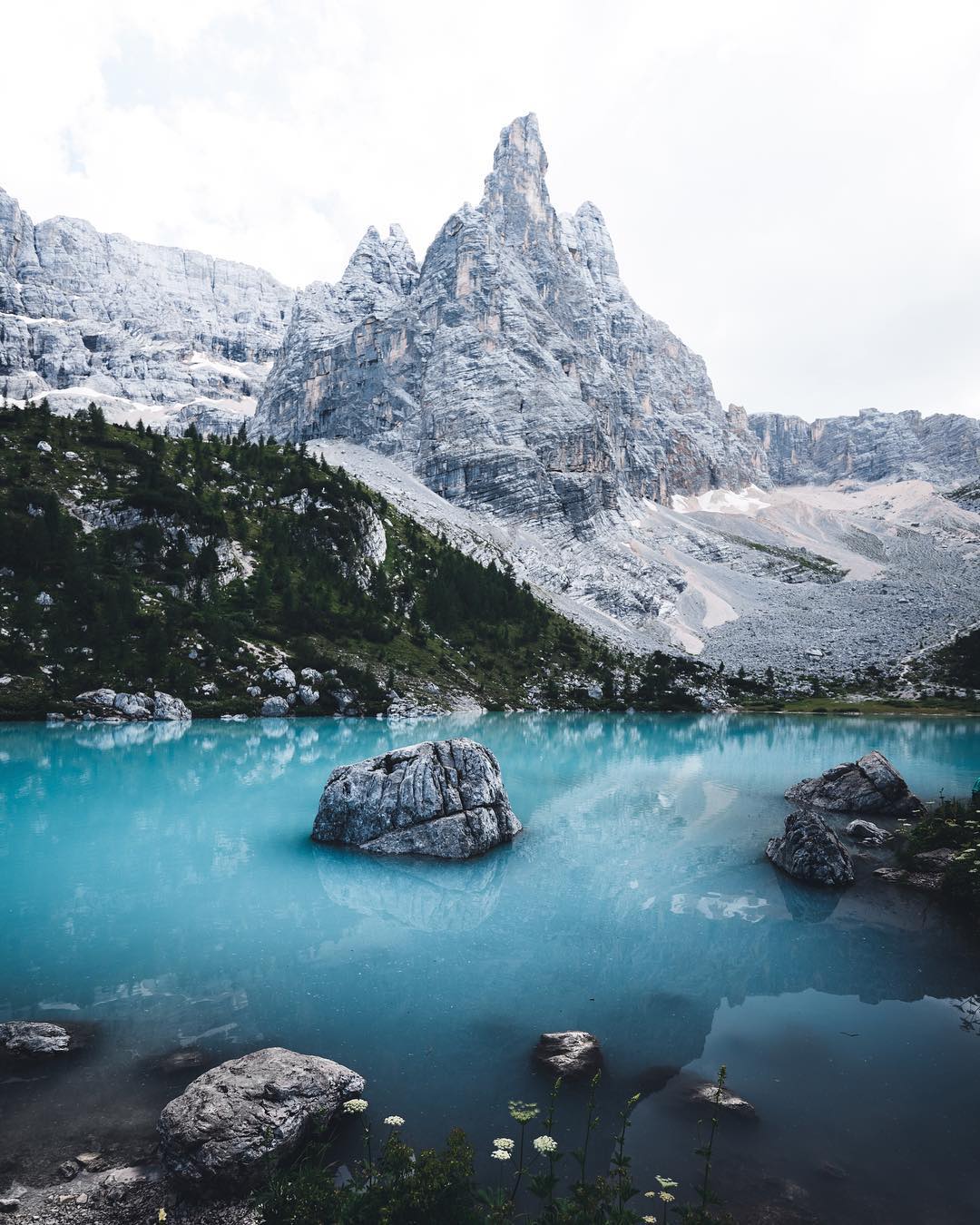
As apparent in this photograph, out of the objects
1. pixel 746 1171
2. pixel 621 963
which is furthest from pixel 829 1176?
pixel 621 963

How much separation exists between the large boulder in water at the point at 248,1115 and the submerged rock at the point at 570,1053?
12.0 feet

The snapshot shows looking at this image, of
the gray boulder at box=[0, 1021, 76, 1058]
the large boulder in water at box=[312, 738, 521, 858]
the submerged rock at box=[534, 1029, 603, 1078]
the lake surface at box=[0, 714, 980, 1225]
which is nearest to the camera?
the lake surface at box=[0, 714, 980, 1225]

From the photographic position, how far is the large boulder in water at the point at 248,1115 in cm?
912

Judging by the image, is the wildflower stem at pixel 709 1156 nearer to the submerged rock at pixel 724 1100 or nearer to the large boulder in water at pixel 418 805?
the submerged rock at pixel 724 1100

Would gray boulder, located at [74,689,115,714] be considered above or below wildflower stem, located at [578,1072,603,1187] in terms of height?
below

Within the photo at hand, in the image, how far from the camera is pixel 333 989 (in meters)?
15.4

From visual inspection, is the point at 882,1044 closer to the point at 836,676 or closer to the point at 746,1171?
the point at 746,1171

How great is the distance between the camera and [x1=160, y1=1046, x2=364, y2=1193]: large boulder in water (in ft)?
29.9

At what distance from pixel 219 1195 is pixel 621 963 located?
11.1m

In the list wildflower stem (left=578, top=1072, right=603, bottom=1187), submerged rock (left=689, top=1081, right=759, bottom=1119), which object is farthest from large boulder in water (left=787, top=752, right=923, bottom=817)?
wildflower stem (left=578, top=1072, right=603, bottom=1187)

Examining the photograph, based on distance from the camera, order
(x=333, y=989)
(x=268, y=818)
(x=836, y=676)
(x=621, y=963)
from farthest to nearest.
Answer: (x=836, y=676), (x=268, y=818), (x=621, y=963), (x=333, y=989)

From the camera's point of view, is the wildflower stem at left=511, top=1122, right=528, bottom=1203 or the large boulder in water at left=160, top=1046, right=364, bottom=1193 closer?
the wildflower stem at left=511, top=1122, right=528, bottom=1203

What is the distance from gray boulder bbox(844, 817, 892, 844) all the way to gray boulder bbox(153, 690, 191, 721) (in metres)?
61.8

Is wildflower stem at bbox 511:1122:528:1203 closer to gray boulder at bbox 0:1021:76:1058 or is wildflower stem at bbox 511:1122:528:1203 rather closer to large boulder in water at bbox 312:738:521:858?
gray boulder at bbox 0:1021:76:1058
